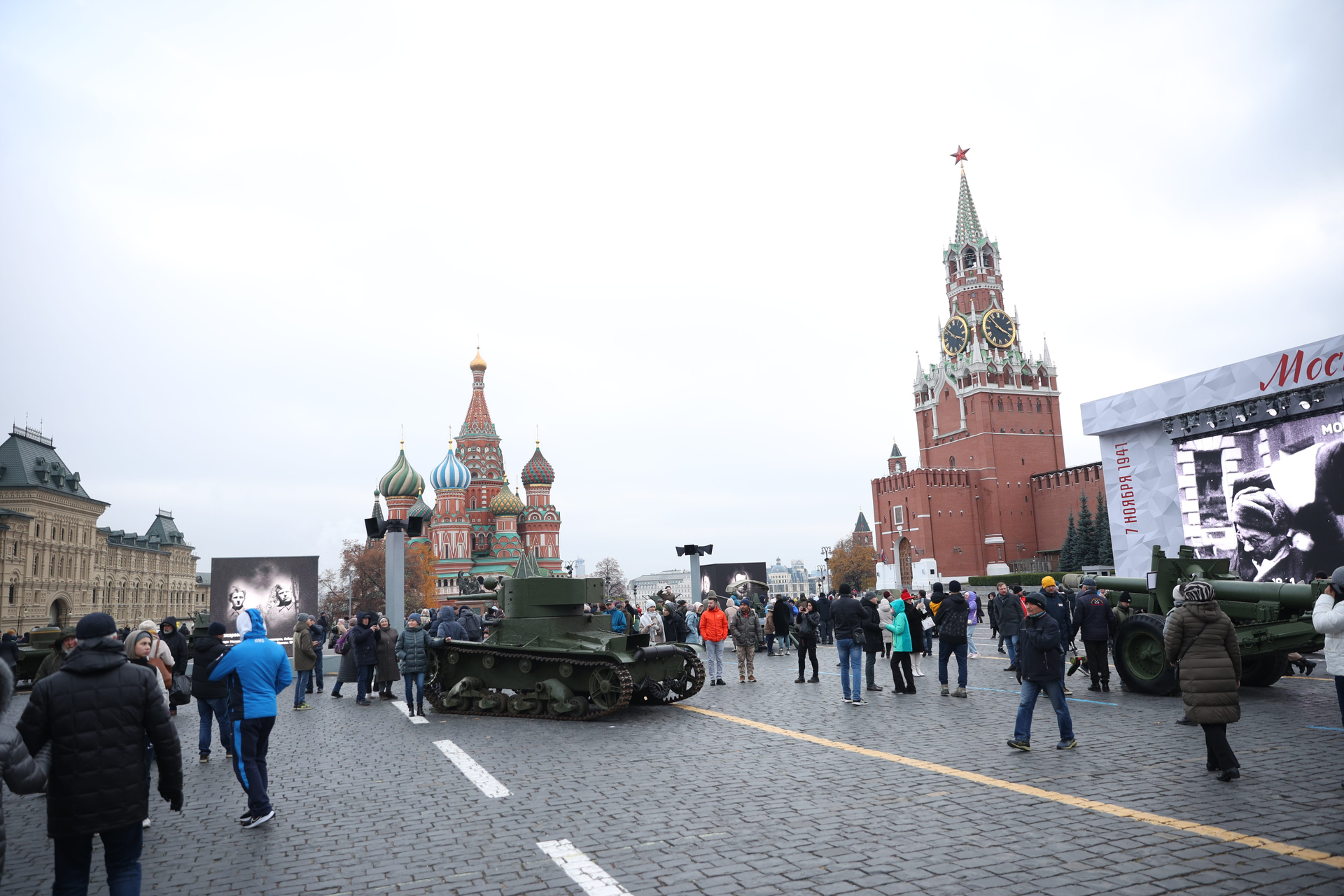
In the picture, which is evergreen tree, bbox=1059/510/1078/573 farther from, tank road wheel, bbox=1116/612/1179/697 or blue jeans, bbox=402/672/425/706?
blue jeans, bbox=402/672/425/706

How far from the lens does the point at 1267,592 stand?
36.1 feet

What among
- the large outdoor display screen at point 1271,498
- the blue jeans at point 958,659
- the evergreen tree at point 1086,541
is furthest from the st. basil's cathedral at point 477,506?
the blue jeans at point 958,659

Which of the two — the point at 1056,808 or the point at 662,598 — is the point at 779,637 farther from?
the point at 1056,808

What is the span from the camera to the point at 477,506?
75.8 m

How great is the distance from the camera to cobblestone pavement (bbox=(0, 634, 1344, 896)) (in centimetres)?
484

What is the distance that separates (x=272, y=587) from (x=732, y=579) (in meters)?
15.8

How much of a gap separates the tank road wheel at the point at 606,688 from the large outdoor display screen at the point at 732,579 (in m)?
17.6

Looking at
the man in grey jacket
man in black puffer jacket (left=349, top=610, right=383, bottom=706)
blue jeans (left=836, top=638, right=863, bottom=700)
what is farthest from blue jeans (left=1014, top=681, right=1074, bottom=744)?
man in black puffer jacket (left=349, top=610, right=383, bottom=706)

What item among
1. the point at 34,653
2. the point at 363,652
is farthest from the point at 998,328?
the point at 34,653

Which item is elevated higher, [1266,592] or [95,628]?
[95,628]

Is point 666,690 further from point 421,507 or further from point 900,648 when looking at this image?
point 421,507

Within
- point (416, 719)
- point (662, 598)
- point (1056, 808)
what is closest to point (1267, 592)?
point (1056, 808)

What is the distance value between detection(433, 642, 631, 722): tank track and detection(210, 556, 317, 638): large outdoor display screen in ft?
33.5

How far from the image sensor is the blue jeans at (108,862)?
13.6 ft
